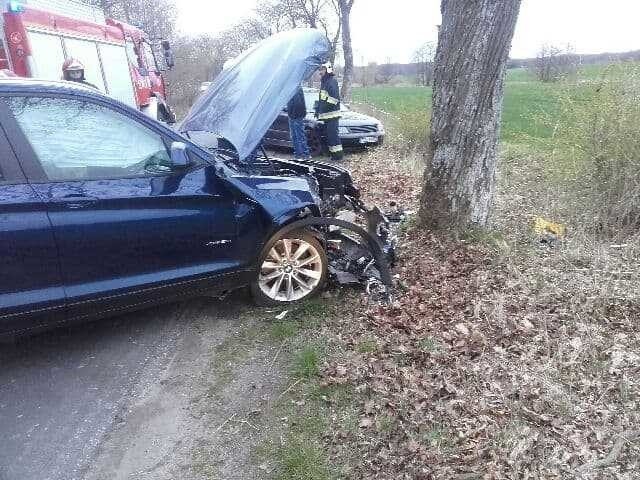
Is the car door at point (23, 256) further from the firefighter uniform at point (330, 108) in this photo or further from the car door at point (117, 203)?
the firefighter uniform at point (330, 108)

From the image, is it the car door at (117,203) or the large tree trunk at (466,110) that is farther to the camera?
the large tree trunk at (466,110)

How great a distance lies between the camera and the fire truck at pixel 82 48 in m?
8.31

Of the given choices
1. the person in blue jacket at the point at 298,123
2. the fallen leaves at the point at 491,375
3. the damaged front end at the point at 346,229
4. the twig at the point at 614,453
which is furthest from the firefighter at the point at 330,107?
the twig at the point at 614,453

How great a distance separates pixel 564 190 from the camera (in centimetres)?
579

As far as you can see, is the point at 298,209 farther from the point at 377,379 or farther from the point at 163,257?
the point at 377,379

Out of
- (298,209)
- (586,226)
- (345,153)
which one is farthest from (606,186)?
(345,153)

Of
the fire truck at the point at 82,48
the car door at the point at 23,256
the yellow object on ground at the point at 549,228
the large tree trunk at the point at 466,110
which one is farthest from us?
the fire truck at the point at 82,48

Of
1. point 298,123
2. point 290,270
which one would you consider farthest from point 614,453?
point 298,123

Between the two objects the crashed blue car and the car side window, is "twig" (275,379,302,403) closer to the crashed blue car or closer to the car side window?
the crashed blue car

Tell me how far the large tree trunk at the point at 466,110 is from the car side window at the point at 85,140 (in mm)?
2728

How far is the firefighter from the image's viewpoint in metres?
9.41

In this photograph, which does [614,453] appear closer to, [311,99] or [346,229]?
[346,229]

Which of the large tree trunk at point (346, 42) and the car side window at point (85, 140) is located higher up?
the large tree trunk at point (346, 42)

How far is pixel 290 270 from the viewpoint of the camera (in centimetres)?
422
